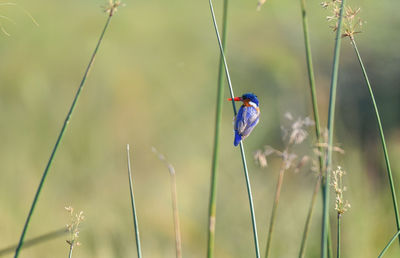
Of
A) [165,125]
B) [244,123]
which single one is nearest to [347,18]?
[244,123]

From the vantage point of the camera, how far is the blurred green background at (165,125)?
7.97 ft

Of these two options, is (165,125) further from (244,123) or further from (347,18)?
(347,18)

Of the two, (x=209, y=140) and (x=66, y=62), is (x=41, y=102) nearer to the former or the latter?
(x=66, y=62)

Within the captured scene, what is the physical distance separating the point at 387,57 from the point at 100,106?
1.78 metres

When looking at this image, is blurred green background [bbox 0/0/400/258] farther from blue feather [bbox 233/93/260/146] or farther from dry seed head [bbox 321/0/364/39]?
dry seed head [bbox 321/0/364/39]

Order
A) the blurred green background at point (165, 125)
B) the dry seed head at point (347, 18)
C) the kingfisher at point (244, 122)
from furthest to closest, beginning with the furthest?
the blurred green background at point (165, 125) → the kingfisher at point (244, 122) → the dry seed head at point (347, 18)

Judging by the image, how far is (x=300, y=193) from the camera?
2.74 m

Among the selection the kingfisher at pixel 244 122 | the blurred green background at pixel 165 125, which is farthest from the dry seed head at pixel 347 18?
the blurred green background at pixel 165 125

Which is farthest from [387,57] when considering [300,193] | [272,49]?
[300,193]

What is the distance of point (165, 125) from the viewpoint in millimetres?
2750

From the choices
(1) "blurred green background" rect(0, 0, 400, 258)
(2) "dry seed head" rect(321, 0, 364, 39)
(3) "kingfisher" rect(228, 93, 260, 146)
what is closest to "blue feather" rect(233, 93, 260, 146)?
(3) "kingfisher" rect(228, 93, 260, 146)

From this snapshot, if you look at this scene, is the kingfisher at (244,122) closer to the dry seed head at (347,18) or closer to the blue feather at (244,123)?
the blue feather at (244,123)

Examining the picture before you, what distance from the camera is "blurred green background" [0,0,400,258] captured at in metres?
2.43

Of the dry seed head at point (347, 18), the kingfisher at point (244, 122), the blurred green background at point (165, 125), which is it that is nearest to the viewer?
the dry seed head at point (347, 18)
